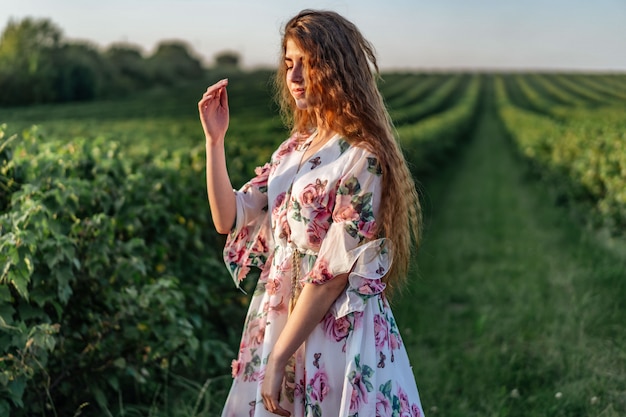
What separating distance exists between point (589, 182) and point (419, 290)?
11.3 feet

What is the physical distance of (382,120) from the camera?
1950 mm

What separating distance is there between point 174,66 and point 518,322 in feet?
167

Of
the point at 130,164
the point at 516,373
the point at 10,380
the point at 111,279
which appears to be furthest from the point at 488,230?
the point at 10,380

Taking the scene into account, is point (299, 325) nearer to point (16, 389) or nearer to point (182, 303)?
point (16, 389)

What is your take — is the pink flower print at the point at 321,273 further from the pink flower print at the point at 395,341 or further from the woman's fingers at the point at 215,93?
the woman's fingers at the point at 215,93

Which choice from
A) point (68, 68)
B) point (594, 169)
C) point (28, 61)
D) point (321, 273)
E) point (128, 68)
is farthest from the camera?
point (128, 68)

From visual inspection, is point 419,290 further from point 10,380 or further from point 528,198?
point 528,198

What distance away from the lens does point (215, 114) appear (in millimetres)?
2086

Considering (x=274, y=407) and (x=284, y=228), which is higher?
(x=284, y=228)

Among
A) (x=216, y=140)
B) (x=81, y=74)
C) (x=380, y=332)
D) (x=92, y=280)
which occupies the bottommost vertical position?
(x=92, y=280)

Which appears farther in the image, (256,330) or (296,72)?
(256,330)

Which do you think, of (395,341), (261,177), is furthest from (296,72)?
(395,341)

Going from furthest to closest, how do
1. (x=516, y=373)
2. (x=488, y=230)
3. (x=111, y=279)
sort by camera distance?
(x=488, y=230)
(x=516, y=373)
(x=111, y=279)

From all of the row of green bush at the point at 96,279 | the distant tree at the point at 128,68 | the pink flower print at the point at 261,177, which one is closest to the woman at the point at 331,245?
the pink flower print at the point at 261,177
